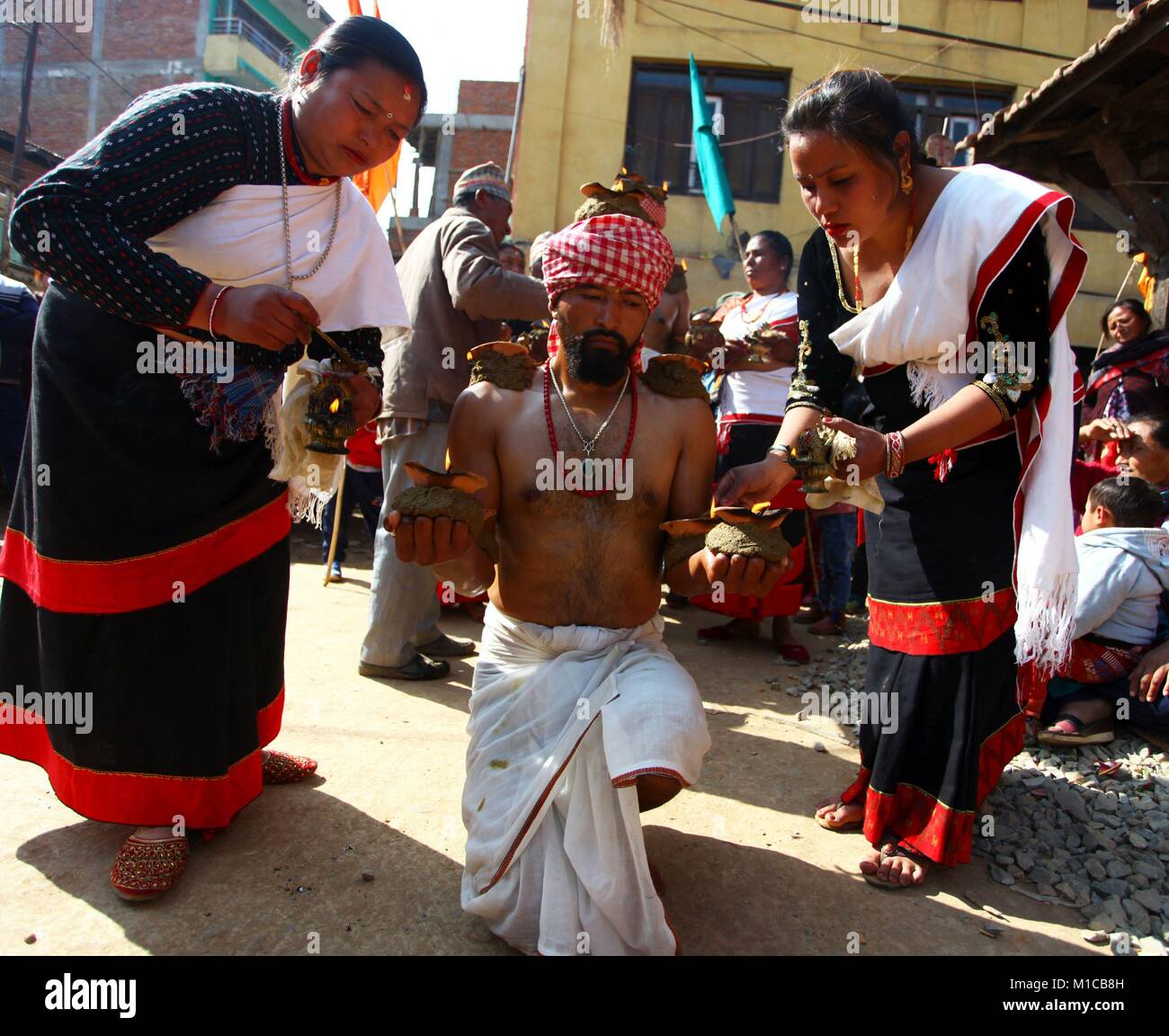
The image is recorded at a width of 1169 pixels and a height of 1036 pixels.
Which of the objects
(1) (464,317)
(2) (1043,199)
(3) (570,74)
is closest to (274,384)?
(1) (464,317)

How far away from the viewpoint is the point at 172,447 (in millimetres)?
2529

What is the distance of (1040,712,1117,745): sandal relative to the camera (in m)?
3.86

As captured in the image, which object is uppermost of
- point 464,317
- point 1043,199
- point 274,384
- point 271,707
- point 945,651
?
point 1043,199

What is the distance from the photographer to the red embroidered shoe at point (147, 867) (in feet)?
7.88

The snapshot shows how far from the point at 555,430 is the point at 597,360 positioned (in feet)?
0.84

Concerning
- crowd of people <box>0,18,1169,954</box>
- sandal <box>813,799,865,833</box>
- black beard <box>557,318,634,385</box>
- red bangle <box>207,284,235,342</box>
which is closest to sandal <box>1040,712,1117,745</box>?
crowd of people <box>0,18,1169,954</box>

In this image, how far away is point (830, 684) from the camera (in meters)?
4.83

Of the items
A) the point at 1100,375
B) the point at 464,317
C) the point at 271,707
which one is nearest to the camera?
the point at 271,707

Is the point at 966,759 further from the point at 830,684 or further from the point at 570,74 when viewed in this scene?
the point at 570,74

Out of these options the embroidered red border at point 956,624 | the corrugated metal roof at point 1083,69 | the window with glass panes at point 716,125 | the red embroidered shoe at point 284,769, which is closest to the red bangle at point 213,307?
the red embroidered shoe at point 284,769

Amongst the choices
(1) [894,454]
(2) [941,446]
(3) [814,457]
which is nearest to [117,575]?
(3) [814,457]

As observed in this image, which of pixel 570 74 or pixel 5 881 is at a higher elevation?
pixel 570 74

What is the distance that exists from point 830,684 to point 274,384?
344cm

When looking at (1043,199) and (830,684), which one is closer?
(1043,199)
